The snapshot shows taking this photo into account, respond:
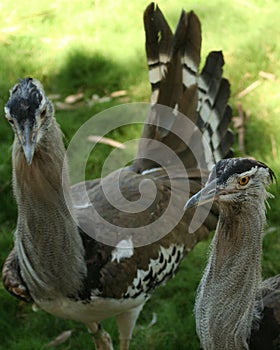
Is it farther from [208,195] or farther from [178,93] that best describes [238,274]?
[178,93]

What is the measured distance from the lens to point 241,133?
436cm

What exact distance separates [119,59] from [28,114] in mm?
2489

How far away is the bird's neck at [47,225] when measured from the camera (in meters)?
2.56

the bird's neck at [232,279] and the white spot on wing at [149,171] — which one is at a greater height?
the white spot on wing at [149,171]

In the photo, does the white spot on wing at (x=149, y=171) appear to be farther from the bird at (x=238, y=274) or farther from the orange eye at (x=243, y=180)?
the orange eye at (x=243, y=180)

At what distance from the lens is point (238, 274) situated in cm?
229

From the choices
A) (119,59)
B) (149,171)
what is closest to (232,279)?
(149,171)

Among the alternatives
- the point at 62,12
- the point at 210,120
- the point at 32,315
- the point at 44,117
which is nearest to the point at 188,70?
the point at 210,120

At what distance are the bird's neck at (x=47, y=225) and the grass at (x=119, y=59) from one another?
1.05 metres

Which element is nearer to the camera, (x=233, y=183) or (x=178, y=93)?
(x=233, y=183)

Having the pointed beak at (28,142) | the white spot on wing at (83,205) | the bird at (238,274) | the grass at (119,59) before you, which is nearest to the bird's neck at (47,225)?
the pointed beak at (28,142)

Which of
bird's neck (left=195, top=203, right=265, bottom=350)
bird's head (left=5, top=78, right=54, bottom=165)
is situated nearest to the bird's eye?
bird's head (left=5, top=78, right=54, bottom=165)

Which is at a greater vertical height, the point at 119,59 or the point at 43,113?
the point at 119,59

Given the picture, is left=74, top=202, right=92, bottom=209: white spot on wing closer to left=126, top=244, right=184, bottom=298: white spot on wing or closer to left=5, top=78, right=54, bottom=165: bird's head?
left=126, top=244, right=184, bottom=298: white spot on wing
